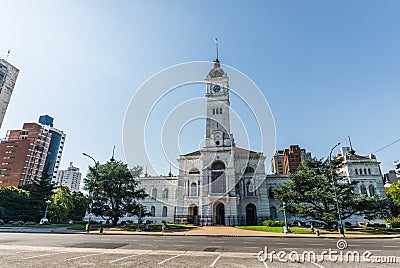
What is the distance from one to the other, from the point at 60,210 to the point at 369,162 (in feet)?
197

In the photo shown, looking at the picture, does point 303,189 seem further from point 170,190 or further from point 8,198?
point 8,198

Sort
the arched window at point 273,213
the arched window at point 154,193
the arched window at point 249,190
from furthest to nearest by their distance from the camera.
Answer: the arched window at point 154,193
the arched window at point 273,213
the arched window at point 249,190

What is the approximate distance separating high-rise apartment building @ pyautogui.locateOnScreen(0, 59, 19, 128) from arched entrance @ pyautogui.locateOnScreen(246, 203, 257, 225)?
76.3m

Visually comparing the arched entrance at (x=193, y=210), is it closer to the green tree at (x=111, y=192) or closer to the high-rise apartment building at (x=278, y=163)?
the green tree at (x=111, y=192)

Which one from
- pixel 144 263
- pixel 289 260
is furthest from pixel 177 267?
pixel 289 260

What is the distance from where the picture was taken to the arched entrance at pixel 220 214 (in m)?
41.5

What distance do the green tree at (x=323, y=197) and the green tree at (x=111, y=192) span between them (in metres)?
22.9

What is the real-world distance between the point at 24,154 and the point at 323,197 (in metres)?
92.7

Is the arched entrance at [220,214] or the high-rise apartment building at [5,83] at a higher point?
the high-rise apartment building at [5,83]

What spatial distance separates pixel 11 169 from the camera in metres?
77.4

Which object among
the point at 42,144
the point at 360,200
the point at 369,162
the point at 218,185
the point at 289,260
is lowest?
the point at 289,260

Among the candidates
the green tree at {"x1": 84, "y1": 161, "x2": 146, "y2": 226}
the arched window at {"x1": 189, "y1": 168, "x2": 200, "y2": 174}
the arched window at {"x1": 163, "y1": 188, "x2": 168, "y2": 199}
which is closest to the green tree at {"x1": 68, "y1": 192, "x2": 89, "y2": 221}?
the green tree at {"x1": 84, "y1": 161, "x2": 146, "y2": 226}

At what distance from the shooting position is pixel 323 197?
29.6m

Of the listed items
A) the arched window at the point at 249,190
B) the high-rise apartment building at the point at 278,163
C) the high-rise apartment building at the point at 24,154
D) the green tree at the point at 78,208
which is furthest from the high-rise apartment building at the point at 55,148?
the high-rise apartment building at the point at 278,163
